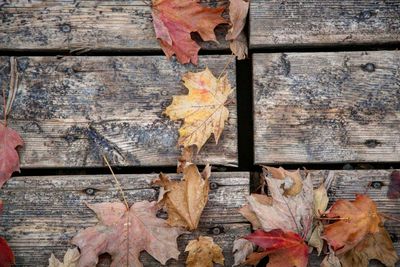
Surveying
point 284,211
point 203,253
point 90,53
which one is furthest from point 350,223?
point 90,53

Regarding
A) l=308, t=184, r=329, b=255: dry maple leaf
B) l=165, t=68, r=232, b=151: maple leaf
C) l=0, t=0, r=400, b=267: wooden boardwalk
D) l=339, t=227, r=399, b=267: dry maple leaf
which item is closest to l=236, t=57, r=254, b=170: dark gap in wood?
l=0, t=0, r=400, b=267: wooden boardwalk

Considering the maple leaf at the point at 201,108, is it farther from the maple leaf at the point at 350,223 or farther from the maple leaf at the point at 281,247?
the maple leaf at the point at 350,223

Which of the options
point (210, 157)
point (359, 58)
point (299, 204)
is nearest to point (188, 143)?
point (210, 157)

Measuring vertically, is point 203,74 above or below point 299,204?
above

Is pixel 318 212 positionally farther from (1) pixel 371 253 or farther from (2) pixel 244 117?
(2) pixel 244 117

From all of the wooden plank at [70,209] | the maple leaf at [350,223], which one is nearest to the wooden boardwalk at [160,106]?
the wooden plank at [70,209]

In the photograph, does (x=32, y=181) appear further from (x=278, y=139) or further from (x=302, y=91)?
(x=302, y=91)
